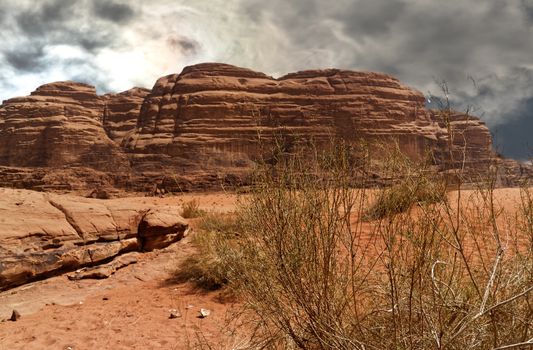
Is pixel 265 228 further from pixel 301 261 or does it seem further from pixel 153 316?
pixel 153 316

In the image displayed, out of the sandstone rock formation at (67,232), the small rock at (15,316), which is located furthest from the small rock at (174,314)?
the sandstone rock formation at (67,232)

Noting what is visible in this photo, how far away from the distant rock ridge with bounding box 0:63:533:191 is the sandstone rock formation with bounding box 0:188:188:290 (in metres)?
30.7

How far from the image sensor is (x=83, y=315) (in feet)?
15.5

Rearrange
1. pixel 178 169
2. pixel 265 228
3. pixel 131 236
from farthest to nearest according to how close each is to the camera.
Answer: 1. pixel 178 169
2. pixel 131 236
3. pixel 265 228

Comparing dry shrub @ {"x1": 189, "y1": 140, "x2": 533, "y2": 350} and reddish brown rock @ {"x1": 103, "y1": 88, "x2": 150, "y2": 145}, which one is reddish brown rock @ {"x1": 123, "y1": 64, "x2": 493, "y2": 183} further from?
dry shrub @ {"x1": 189, "y1": 140, "x2": 533, "y2": 350}

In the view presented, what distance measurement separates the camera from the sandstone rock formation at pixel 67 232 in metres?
5.62

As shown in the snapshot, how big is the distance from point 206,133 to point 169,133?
4.89m

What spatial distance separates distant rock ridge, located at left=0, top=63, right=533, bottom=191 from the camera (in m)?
43.8

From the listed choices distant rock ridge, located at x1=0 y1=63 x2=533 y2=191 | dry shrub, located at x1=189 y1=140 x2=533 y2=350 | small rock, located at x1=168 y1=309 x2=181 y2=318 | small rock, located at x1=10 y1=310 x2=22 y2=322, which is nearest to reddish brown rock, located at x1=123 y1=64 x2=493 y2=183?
distant rock ridge, located at x1=0 y1=63 x2=533 y2=191

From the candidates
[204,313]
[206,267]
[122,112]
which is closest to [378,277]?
[204,313]

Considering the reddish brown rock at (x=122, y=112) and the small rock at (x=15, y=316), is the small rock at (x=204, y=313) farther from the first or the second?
the reddish brown rock at (x=122, y=112)

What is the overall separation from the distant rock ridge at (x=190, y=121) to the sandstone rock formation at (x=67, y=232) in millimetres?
30672

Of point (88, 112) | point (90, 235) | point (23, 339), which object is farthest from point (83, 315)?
point (88, 112)

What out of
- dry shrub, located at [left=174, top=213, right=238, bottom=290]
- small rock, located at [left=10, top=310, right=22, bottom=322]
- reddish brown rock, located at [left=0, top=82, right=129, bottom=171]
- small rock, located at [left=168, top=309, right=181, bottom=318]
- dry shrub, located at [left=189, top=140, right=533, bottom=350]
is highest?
reddish brown rock, located at [left=0, top=82, right=129, bottom=171]
